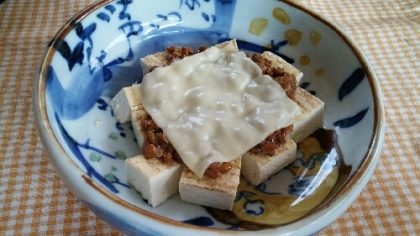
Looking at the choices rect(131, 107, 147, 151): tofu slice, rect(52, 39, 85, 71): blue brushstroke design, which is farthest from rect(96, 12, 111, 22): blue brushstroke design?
rect(131, 107, 147, 151): tofu slice

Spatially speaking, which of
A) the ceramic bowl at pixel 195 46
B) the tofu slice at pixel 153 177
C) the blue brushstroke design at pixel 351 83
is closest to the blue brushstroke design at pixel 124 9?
the ceramic bowl at pixel 195 46

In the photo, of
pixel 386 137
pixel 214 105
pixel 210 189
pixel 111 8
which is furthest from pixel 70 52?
pixel 386 137

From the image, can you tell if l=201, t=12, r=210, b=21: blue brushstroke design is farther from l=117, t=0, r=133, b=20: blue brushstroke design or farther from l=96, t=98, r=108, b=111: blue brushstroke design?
l=96, t=98, r=108, b=111: blue brushstroke design

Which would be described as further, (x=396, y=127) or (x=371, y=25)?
(x=371, y=25)

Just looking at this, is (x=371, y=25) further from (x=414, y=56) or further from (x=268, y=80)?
(x=268, y=80)

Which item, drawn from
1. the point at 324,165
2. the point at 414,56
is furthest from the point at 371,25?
the point at 324,165

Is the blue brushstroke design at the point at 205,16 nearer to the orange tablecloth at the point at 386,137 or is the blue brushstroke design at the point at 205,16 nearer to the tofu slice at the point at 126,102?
the tofu slice at the point at 126,102
